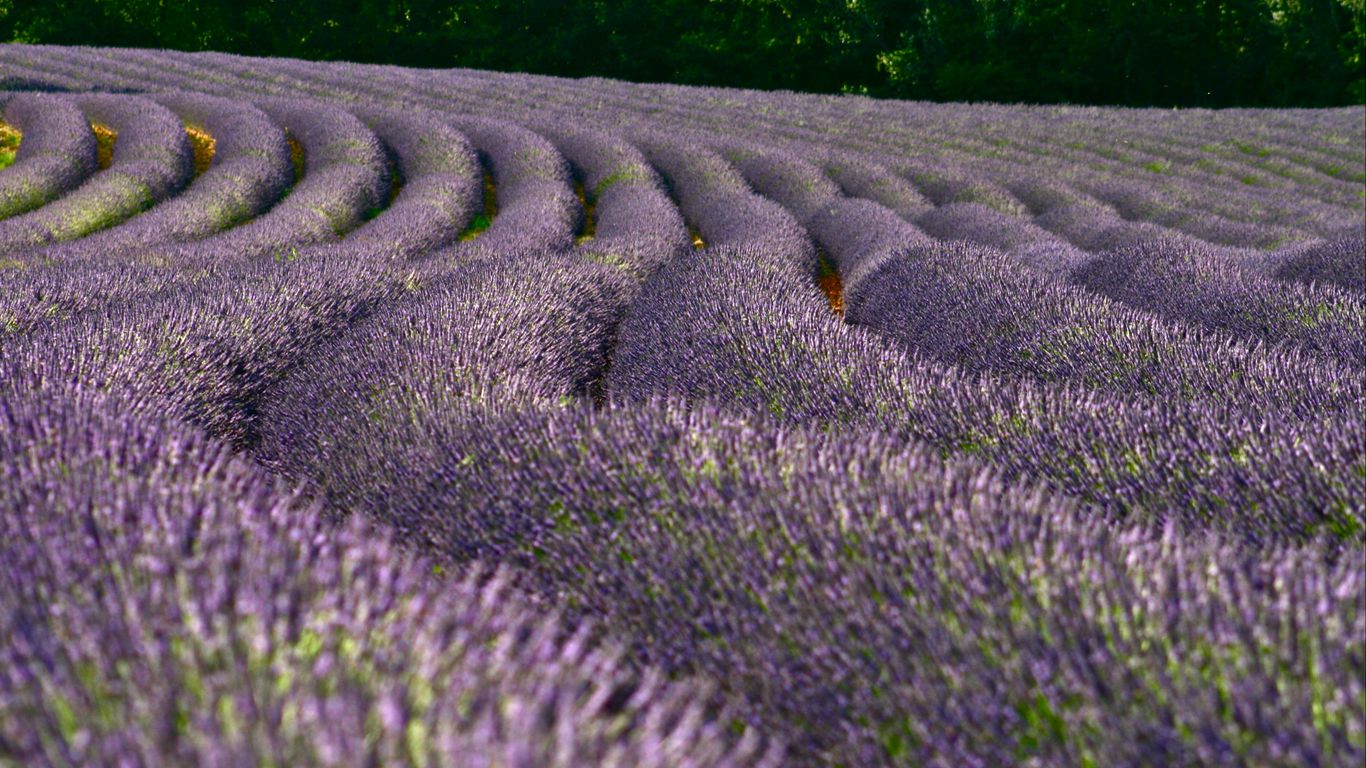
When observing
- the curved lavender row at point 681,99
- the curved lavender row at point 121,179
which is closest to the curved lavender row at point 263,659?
the curved lavender row at point 121,179

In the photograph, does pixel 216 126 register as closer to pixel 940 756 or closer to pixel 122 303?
pixel 122 303

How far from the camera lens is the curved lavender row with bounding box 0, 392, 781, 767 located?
0.97 m

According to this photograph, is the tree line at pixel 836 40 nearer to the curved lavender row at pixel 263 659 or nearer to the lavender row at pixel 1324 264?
the lavender row at pixel 1324 264

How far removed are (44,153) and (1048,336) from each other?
36.0ft

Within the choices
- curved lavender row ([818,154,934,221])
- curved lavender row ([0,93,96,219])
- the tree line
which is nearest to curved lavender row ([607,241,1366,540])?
curved lavender row ([818,154,934,221])

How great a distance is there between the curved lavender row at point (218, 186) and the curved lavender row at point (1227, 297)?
6.74m

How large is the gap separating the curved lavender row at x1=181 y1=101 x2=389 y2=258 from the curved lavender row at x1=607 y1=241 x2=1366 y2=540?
4.03 meters

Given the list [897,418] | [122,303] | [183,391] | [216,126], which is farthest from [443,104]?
[897,418]

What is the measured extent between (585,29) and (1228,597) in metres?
29.7

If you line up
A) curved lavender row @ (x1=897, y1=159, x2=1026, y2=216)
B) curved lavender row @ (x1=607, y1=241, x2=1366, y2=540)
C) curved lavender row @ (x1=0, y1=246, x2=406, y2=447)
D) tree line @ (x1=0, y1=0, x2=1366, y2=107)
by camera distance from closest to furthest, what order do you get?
1. curved lavender row @ (x1=607, y1=241, x2=1366, y2=540)
2. curved lavender row @ (x1=0, y1=246, x2=406, y2=447)
3. curved lavender row @ (x1=897, y1=159, x2=1026, y2=216)
4. tree line @ (x1=0, y1=0, x2=1366, y2=107)

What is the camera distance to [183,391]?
341 centimetres

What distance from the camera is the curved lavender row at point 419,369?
2840 mm

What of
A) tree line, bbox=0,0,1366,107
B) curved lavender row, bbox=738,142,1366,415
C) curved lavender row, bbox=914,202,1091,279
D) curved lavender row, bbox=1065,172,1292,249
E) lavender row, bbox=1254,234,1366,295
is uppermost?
tree line, bbox=0,0,1366,107

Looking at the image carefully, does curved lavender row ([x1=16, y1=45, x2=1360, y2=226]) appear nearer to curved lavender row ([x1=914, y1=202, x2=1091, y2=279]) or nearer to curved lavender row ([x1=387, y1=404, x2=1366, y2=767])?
curved lavender row ([x1=914, y1=202, x2=1091, y2=279])
